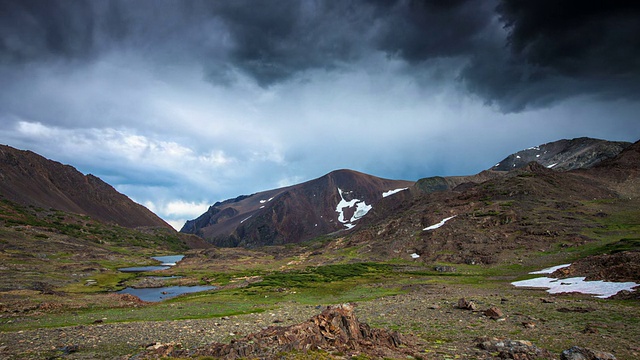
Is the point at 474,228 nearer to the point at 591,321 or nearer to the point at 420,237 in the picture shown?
the point at 420,237

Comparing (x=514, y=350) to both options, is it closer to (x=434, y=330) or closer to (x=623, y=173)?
(x=434, y=330)

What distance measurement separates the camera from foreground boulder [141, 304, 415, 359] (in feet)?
55.7

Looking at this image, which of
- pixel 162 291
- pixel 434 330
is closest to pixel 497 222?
pixel 434 330

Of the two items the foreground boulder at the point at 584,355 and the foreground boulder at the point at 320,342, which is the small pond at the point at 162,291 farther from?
the foreground boulder at the point at 584,355

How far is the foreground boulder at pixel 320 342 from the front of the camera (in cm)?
1698

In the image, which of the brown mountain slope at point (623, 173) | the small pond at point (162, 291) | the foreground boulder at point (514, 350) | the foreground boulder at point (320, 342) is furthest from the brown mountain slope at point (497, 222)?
the foreground boulder at point (320, 342)

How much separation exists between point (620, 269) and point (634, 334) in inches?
1057

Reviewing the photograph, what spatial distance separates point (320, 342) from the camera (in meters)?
18.6

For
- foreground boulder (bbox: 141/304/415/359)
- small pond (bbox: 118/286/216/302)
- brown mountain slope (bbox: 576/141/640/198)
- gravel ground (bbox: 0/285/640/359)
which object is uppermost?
brown mountain slope (bbox: 576/141/640/198)

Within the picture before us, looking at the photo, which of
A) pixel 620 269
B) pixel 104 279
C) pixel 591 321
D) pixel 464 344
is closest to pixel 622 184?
pixel 620 269

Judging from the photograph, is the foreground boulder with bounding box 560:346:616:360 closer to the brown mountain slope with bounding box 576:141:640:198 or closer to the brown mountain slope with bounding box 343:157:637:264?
the brown mountain slope with bounding box 343:157:637:264

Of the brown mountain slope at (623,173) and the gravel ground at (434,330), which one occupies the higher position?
the brown mountain slope at (623,173)

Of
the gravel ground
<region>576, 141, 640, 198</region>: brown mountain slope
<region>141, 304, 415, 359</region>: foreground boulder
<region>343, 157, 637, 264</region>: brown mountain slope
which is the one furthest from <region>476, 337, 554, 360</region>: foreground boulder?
<region>576, 141, 640, 198</region>: brown mountain slope

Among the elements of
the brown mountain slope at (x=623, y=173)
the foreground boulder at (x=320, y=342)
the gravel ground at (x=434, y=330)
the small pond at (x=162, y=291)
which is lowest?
the small pond at (x=162, y=291)
